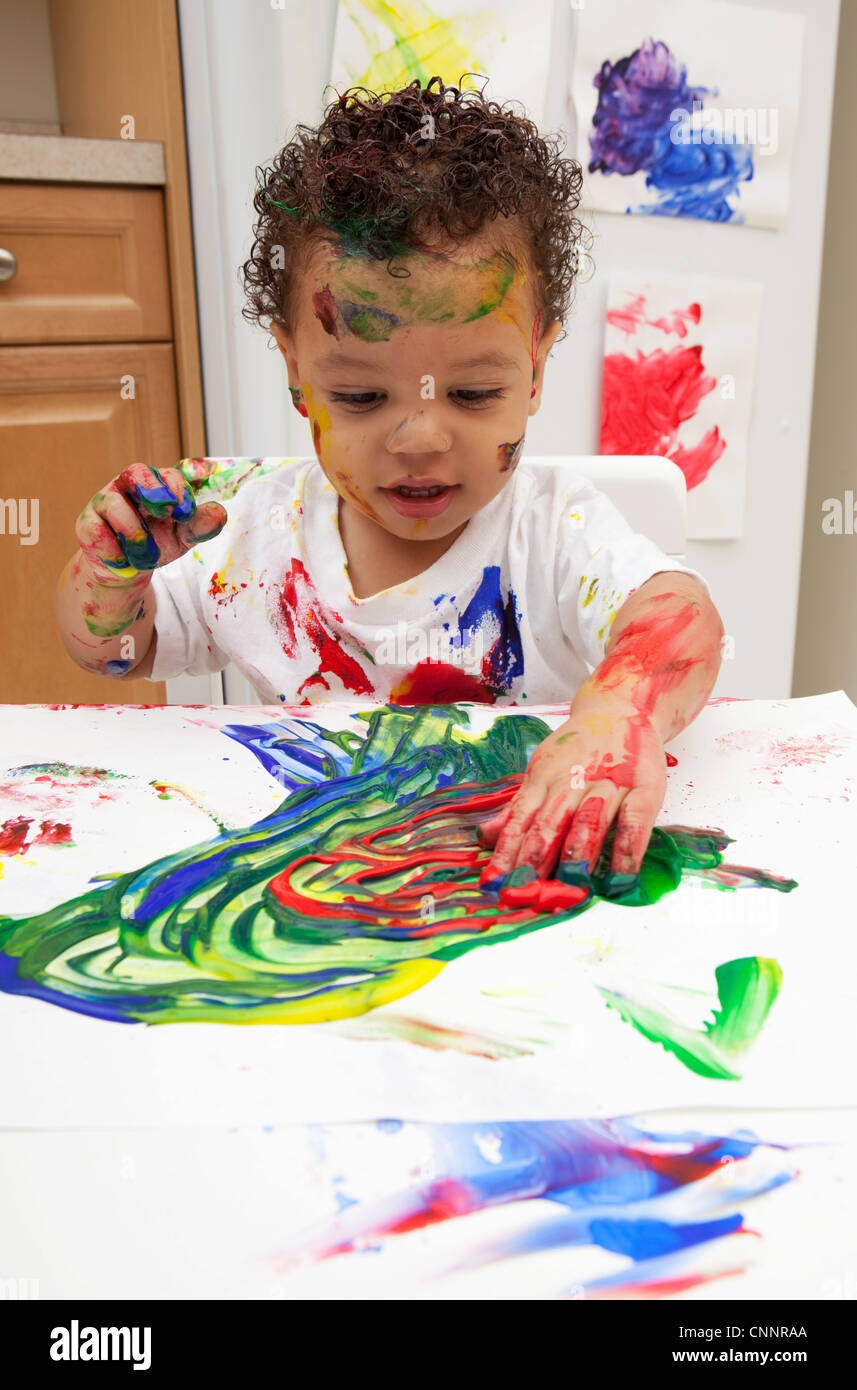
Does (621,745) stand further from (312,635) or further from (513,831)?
(312,635)

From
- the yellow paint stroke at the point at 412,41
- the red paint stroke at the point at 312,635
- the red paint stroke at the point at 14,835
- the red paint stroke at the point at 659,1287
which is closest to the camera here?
the red paint stroke at the point at 659,1287

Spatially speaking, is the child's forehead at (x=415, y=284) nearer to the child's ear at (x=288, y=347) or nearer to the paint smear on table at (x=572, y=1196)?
the child's ear at (x=288, y=347)

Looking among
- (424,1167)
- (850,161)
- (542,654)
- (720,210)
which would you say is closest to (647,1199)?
(424,1167)

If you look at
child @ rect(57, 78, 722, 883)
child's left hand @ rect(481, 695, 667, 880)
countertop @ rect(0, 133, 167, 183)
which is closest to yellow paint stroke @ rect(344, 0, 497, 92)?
countertop @ rect(0, 133, 167, 183)

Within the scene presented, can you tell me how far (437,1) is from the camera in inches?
48.4

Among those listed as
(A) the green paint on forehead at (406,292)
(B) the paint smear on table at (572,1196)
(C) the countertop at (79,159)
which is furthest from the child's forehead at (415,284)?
(C) the countertop at (79,159)

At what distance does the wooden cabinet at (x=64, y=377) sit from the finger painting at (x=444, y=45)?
1.02 feet

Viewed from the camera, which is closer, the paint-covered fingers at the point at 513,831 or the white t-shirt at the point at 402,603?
the paint-covered fingers at the point at 513,831

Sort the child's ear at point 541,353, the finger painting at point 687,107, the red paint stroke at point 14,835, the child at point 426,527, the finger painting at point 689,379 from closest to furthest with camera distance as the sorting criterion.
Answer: the red paint stroke at point 14,835 < the child at point 426,527 < the child's ear at point 541,353 < the finger painting at point 687,107 < the finger painting at point 689,379

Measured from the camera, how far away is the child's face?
1.99 feet

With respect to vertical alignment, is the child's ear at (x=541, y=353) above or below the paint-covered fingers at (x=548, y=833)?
above

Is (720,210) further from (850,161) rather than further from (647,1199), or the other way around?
(647,1199)

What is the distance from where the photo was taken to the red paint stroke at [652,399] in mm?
1425

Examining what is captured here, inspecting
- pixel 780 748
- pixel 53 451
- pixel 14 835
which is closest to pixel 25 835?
pixel 14 835
